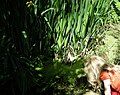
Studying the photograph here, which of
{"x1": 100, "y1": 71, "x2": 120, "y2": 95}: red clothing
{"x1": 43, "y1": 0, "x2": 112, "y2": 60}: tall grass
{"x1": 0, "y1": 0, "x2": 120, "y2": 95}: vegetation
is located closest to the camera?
{"x1": 0, "y1": 0, "x2": 120, "y2": 95}: vegetation

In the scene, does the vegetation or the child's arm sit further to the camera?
the child's arm

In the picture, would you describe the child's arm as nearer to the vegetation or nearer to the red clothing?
the red clothing

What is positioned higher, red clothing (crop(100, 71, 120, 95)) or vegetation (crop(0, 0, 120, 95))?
vegetation (crop(0, 0, 120, 95))

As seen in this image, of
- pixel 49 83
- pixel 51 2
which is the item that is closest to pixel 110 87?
pixel 49 83

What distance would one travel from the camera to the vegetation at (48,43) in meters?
4.09

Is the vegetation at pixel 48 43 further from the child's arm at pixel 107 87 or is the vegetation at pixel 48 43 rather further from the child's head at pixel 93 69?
the child's arm at pixel 107 87

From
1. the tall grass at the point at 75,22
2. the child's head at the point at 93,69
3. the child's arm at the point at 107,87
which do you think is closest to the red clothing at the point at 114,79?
the child's arm at the point at 107,87

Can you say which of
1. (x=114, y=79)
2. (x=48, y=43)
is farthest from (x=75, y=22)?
(x=114, y=79)

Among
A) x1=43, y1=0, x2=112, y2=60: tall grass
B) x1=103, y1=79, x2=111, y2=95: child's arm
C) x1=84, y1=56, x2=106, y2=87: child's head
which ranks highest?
x1=43, y1=0, x2=112, y2=60: tall grass

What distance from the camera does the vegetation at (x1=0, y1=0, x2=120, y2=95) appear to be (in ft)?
13.4

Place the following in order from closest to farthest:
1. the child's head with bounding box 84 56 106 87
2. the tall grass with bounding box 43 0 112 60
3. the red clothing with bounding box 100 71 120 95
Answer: the red clothing with bounding box 100 71 120 95
the child's head with bounding box 84 56 106 87
the tall grass with bounding box 43 0 112 60

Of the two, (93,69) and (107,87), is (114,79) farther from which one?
(93,69)

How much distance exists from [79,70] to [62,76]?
269 mm

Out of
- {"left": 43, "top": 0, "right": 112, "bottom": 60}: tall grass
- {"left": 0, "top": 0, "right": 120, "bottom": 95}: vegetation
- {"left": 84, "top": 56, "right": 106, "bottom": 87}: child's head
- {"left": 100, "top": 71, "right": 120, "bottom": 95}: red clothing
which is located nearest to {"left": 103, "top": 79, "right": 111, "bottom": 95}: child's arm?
{"left": 100, "top": 71, "right": 120, "bottom": 95}: red clothing
